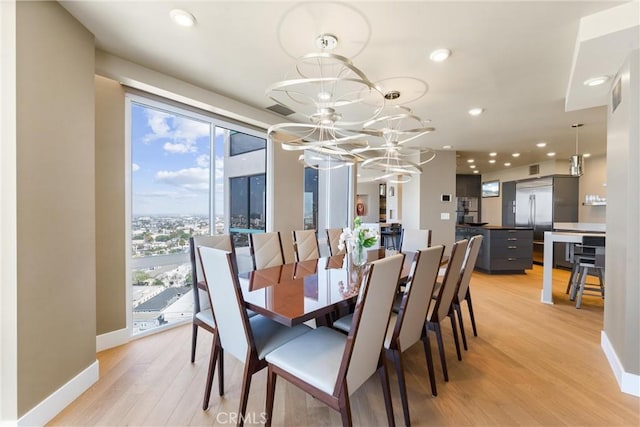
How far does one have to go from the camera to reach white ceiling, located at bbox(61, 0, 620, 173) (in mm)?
1786

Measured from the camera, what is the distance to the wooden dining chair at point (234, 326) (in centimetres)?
150

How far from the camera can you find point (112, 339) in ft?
8.47

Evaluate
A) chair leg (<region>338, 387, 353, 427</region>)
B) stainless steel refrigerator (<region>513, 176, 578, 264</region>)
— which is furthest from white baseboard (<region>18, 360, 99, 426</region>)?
stainless steel refrigerator (<region>513, 176, 578, 264</region>)

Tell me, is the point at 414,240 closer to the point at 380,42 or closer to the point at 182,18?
the point at 380,42

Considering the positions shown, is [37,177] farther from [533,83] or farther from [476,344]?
[533,83]

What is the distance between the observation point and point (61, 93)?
183 centimetres

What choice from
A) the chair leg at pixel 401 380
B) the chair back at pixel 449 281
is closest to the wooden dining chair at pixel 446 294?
the chair back at pixel 449 281

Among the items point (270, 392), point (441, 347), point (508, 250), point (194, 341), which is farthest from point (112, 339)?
point (508, 250)

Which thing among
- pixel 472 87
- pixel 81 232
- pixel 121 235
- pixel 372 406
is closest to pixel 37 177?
pixel 81 232

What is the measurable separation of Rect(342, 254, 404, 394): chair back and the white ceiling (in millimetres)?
1663

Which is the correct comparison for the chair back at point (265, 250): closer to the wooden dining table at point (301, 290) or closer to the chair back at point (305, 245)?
the chair back at point (305, 245)

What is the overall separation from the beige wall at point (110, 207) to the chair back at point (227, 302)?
1548 mm

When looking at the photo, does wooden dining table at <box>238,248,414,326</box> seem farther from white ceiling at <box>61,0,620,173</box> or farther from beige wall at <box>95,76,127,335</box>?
white ceiling at <box>61,0,620,173</box>

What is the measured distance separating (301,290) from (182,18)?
6.75 ft
